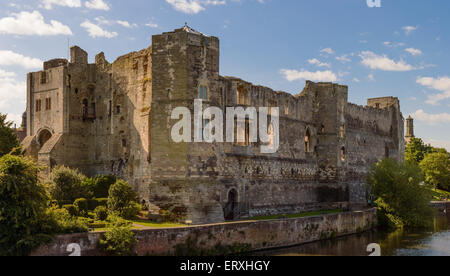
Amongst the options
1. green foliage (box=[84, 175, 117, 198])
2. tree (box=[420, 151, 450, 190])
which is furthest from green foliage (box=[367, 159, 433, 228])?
tree (box=[420, 151, 450, 190])

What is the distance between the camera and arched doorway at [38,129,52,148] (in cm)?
3916

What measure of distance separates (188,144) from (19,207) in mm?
11932

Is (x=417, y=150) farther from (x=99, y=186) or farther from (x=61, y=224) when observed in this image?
(x=61, y=224)

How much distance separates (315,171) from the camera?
43.6 metres

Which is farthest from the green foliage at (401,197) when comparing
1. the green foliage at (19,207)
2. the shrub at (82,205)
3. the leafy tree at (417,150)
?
the leafy tree at (417,150)

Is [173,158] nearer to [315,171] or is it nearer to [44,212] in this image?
[44,212]

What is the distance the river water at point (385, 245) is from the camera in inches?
1078

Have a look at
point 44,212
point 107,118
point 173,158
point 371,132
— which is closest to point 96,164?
point 107,118

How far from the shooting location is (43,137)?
39438 mm

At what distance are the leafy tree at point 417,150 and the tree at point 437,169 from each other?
651 centimetres

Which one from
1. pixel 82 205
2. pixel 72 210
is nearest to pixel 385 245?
pixel 82 205
